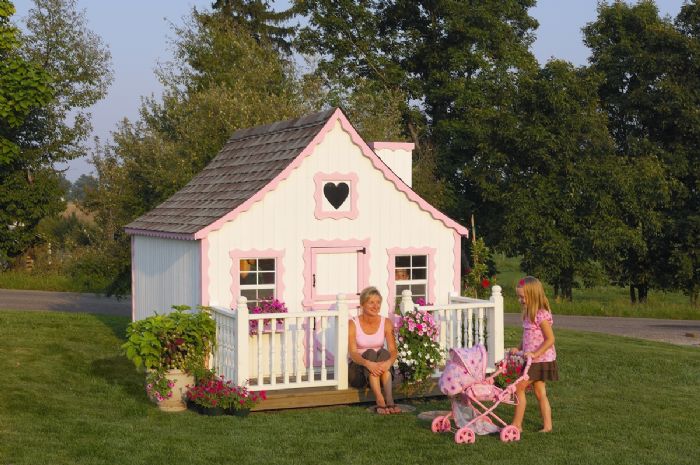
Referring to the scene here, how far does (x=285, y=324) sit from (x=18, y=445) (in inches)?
150

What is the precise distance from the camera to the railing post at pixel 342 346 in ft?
42.1

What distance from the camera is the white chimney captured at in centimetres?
1698

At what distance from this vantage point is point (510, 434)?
1070 cm

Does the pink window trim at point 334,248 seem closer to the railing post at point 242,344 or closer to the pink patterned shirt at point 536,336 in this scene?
the railing post at point 242,344

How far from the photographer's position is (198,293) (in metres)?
14.0

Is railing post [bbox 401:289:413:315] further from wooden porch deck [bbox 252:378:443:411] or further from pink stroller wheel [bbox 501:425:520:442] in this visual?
pink stroller wheel [bbox 501:425:520:442]

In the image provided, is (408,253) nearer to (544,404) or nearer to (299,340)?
(299,340)

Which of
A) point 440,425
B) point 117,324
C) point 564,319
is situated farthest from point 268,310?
point 564,319

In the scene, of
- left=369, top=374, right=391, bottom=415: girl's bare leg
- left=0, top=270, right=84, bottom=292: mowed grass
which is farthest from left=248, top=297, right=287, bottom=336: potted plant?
left=0, top=270, right=84, bottom=292: mowed grass

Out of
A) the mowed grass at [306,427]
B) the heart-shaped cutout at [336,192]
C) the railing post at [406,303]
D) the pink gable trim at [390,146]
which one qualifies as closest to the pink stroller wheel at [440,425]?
the mowed grass at [306,427]

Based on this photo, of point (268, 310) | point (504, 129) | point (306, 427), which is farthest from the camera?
point (504, 129)

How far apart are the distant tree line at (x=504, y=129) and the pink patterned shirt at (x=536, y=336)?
18.5 m

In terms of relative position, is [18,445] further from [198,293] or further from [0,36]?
[0,36]

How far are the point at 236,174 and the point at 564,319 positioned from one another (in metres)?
16.8
